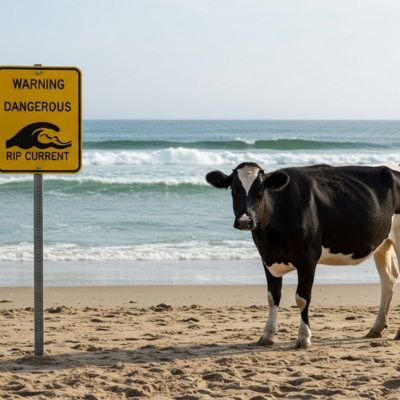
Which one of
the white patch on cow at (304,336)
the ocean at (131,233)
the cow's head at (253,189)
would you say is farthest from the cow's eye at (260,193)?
the ocean at (131,233)

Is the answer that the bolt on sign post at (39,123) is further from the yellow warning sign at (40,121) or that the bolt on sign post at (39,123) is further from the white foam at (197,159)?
the white foam at (197,159)

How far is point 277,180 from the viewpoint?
6.51 meters

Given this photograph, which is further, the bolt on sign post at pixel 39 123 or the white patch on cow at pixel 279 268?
the white patch on cow at pixel 279 268

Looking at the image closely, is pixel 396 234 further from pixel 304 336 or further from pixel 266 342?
pixel 266 342

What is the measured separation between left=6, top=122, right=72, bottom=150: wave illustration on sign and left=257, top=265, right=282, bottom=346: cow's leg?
2305mm

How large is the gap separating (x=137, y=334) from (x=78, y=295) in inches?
102

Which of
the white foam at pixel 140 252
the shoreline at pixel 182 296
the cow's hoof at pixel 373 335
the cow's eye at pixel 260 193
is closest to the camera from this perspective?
the cow's eye at pixel 260 193

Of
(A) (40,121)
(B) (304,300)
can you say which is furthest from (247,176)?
(A) (40,121)

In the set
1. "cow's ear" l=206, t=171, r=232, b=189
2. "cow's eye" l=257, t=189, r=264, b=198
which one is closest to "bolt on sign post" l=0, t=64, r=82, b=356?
"cow's ear" l=206, t=171, r=232, b=189

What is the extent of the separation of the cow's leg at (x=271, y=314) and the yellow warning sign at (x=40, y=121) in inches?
84.6

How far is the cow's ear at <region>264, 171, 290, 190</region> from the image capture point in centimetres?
649

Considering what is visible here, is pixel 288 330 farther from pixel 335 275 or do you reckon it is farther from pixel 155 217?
pixel 155 217

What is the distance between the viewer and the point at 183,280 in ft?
36.3

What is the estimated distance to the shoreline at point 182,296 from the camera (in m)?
9.33
